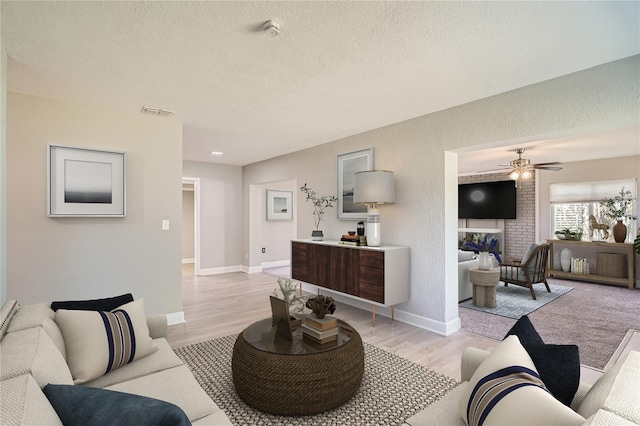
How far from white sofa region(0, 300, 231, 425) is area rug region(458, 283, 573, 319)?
3.88 m

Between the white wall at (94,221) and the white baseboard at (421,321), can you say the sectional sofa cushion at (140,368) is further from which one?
the white baseboard at (421,321)

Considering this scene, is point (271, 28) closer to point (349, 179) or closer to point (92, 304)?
point (92, 304)

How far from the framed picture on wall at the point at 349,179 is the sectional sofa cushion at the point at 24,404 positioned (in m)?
3.79

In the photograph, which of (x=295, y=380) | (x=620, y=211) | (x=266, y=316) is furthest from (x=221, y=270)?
(x=620, y=211)

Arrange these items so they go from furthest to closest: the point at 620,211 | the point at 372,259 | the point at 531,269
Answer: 1. the point at 620,211
2. the point at 531,269
3. the point at 372,259

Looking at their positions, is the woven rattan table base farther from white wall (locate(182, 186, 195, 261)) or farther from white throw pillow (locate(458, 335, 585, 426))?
white wall (locate(182, 186, 195, 261))

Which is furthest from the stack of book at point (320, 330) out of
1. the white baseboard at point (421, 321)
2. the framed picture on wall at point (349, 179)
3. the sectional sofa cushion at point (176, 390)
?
the framed picture on wall at point (349, 179)

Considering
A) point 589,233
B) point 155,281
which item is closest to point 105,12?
point 155,281

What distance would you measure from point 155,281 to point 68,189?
1292 mm

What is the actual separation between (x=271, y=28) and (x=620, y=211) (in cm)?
706

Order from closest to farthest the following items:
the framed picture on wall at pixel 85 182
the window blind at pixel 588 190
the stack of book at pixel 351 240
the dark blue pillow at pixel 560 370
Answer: the dark blue pillow at pixel 560 370
the framed picture on wall at pixel 85 182
the stack of book at pixel 351 240
the window blind at pixel 588 190

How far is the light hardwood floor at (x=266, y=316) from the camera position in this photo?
3.03 m

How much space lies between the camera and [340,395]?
205cm

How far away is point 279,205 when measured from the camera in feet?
26.1
